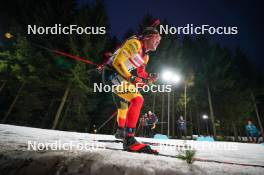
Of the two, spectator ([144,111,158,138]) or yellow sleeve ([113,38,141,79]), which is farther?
spectator ([144,111,158,138])

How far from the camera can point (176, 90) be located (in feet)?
98.1

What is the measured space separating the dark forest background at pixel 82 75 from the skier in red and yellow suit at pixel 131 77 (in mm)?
11321

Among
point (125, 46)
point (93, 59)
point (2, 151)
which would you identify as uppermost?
point (93, 59)

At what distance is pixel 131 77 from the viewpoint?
316 cm

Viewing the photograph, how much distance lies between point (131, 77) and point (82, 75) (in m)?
15.6

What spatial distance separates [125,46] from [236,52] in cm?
3893

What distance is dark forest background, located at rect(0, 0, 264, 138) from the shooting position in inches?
715

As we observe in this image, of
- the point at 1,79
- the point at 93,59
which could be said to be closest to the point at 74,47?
the point at 93,59

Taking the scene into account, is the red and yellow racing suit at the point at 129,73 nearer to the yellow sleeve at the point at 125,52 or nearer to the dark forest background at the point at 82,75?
the yellow sleeve at the point at 125,52

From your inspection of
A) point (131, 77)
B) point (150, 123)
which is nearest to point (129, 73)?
point (131, 77)

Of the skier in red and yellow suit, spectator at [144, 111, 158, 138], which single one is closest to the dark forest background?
spectator at [144, 111, 158, 138]

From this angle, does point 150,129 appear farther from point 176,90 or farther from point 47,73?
point 176,90

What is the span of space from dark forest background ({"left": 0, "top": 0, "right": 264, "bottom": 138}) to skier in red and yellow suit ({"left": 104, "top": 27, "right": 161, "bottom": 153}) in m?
11.3

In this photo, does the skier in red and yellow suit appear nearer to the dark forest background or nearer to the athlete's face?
the athlete's face
